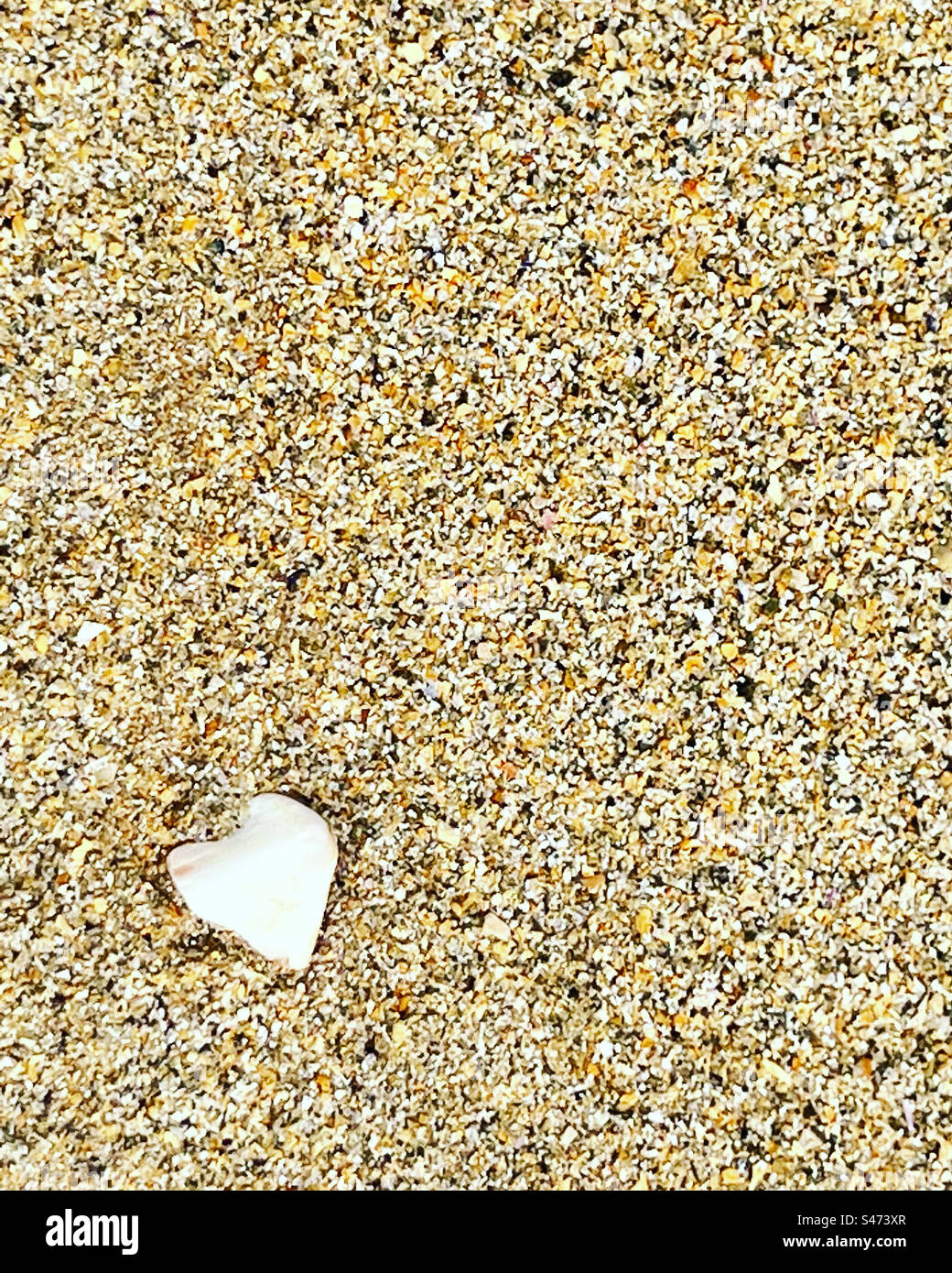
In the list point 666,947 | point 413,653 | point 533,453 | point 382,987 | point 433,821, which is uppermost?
point 533,453

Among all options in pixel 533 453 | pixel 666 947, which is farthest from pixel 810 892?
pixel 533 453

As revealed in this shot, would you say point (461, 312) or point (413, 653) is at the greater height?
point (461, 312)

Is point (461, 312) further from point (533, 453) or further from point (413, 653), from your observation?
point (413, 653)

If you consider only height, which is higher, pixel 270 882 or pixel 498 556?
pixel 498 556

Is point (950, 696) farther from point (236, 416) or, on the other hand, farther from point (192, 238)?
point (192, 238)

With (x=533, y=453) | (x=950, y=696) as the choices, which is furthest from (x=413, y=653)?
(x=950, y=696)
